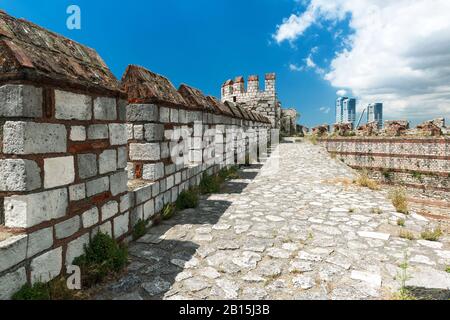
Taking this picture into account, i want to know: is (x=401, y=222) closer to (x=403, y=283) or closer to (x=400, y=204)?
(x=400, y=204)

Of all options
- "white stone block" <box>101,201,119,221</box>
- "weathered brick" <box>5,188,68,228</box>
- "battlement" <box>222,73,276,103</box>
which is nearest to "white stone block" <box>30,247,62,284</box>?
"weathered brick" <box>5,188,68,228</box>

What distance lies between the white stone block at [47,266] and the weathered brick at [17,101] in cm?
106

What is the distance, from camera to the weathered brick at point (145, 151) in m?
4.17

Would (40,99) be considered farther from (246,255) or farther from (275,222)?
(275,222)

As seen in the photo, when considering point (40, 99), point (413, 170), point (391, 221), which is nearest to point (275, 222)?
point (391, 221)

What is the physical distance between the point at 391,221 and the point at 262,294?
2868 millimetres

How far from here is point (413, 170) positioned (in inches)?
609

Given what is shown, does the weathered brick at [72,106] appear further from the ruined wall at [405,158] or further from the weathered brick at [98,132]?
the ruined wall at [405,158]

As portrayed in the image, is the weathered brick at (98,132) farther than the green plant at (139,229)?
No

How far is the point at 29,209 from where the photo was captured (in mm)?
Answer: 2104

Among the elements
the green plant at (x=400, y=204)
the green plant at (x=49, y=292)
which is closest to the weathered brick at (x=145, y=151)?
the green plant at (x=49, y=292)

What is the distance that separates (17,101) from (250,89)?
1966 cm

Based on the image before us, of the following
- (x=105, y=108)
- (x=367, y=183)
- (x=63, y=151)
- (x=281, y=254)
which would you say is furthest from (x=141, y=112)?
(x=367, y=183)
